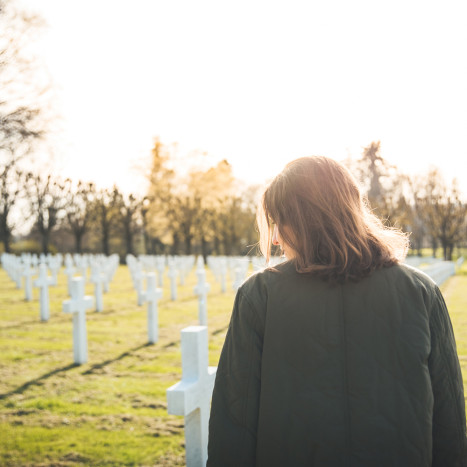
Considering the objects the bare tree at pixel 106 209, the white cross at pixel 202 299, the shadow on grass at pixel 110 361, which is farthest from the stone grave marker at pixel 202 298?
the bare tree at pixel 106 209

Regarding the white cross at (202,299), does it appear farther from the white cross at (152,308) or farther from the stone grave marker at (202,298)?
the white cross at (152,308)

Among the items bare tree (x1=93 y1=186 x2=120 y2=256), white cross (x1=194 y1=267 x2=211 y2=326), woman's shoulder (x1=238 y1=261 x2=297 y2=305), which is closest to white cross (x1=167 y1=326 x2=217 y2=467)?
woman's shoulder (x1=238 y1=261 x2=297 y2=305)

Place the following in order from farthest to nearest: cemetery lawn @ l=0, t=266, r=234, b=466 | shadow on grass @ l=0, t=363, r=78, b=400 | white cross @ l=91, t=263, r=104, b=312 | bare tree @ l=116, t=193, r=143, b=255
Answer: bare tree @ l=116, t=193, r=143, b=255
white cross @ l=91, t=263, r=104, b=312
shadow on grass @ l=0, t=363, r=78, b=400
cemetery lawn @ l=0, t=266, r=234, b=466

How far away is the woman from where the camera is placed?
1320 mm

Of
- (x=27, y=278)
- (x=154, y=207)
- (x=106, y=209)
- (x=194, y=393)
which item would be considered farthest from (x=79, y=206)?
(x=194, y=393)

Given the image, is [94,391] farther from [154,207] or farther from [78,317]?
[154,207]

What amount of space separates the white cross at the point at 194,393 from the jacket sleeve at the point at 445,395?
3.55ft

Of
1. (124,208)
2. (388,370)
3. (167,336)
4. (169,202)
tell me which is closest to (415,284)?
(388,370)

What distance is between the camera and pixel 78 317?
5.91 metres

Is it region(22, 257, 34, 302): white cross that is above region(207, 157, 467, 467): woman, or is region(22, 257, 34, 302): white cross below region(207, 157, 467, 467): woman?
below

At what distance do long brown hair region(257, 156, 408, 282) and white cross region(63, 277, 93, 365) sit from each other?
16.2 feet

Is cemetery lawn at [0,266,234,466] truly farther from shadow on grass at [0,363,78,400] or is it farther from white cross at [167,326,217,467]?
white cross at [167,326,217,467]

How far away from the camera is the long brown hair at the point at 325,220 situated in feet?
4.61

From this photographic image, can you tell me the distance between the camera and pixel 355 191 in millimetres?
1500
